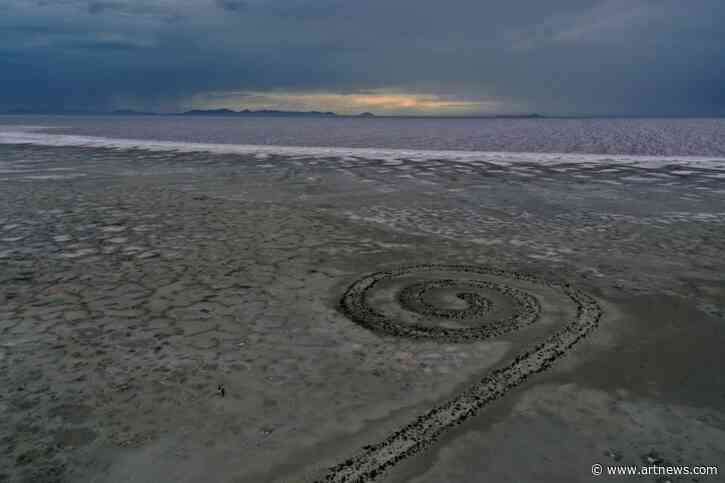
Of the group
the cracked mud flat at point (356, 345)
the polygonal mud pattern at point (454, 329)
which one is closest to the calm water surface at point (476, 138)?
the cracked mud flat at point (356, 345)

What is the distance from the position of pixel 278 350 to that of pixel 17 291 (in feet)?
14.2

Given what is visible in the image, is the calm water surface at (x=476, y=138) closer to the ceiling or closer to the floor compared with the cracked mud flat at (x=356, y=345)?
closer to the ceiling

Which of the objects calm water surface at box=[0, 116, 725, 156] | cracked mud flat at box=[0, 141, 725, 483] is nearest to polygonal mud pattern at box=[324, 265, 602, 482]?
cracked mud flat at box=[0, 141, 725, 483]

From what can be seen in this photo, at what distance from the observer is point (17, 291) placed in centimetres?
759

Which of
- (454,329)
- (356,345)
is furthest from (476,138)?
(356,345)

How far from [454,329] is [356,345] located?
124 centimetres

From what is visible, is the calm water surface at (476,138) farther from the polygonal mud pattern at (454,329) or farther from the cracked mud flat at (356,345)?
the polygonal mud pattern at (454,329)

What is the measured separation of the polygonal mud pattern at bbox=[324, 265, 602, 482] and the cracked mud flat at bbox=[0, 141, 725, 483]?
0.03m

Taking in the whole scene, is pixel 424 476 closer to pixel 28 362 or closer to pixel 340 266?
pixel 28 362

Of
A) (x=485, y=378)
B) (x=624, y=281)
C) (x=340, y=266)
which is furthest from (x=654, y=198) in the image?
(x=485, y=378)

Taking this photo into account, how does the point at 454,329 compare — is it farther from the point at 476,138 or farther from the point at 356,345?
the point at 476,138

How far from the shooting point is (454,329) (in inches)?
253

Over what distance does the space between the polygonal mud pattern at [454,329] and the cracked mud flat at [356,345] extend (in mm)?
29

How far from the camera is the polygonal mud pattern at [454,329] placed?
410cm
